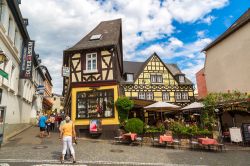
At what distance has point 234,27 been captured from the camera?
69.0 feet

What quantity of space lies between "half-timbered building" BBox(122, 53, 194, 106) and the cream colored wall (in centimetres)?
538

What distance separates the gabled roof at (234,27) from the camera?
19.8 metres

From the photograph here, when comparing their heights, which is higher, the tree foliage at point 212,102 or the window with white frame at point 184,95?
the window with white frame at point 184,95

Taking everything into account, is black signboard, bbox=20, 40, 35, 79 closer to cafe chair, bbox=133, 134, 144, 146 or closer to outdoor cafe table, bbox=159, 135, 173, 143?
cafe chair, bbox=133, 134, 144, 146

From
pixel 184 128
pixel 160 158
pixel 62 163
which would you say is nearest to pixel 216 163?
pixel 160 158

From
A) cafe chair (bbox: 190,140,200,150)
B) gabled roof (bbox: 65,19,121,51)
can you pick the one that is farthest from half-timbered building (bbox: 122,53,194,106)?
cafe chair (bbox: 190,140,200,150)

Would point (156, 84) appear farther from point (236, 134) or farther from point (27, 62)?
point (27, 62)

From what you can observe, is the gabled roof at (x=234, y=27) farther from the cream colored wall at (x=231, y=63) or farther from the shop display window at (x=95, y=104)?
the shop display window at (x=95, y=104)

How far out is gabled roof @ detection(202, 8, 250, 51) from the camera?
19.8 meters

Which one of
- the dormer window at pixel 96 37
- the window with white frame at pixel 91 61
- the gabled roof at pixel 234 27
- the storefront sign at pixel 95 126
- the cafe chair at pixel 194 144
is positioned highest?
the gabled roof at pixel 234 27

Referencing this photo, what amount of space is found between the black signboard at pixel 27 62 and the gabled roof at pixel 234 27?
17.4m

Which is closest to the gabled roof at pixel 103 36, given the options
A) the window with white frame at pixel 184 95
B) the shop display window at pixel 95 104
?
the shop display window at pixel 95 104

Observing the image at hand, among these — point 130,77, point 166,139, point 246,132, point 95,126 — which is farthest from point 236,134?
point 130,77

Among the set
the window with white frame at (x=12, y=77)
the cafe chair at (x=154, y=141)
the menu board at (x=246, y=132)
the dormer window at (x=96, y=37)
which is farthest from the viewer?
the dormer window at (x=96, y=37)
